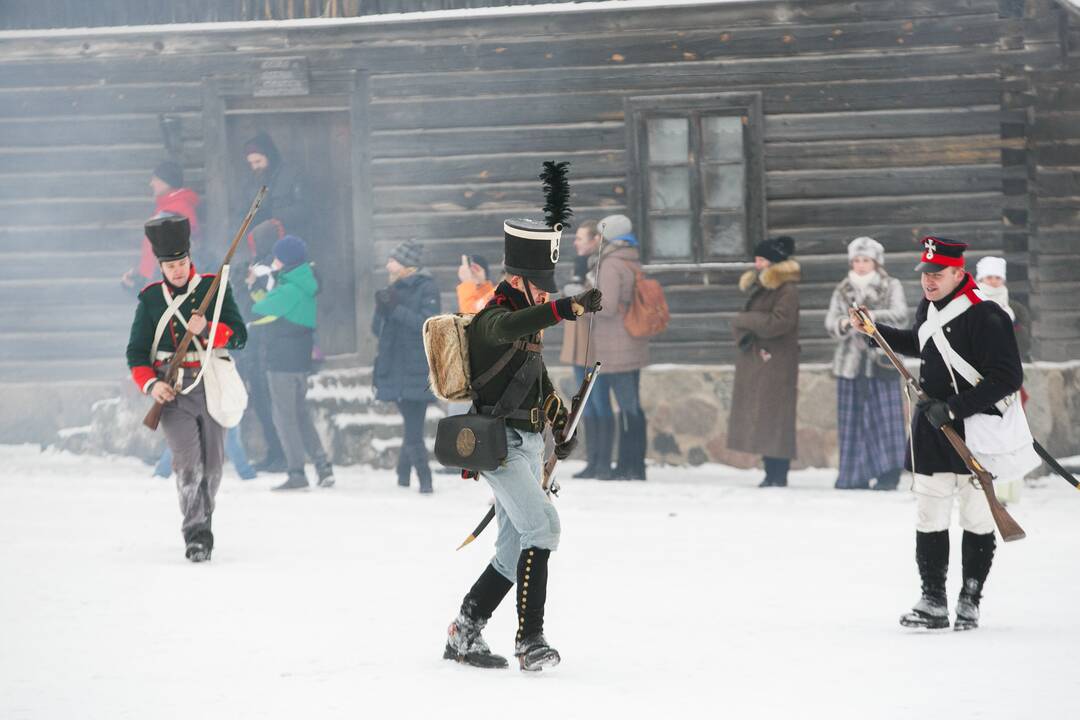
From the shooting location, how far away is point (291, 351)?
1234 cm

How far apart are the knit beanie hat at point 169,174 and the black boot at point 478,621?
8.76 m

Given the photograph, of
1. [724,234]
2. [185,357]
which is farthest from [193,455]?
[724,234]

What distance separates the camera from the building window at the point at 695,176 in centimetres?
1406

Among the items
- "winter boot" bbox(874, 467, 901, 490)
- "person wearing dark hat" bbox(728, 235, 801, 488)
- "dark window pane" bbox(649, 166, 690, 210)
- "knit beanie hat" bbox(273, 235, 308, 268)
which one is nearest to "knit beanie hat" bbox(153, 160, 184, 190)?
"knit beanie hat" bbox(273, 235, 308, 268)

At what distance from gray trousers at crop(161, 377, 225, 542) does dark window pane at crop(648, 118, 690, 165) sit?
6409 millimetres

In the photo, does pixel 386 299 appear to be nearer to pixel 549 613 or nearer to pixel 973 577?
pixel 549 613

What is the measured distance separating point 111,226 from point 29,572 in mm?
7159

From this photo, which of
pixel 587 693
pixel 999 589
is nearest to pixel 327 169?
pixel 999 589

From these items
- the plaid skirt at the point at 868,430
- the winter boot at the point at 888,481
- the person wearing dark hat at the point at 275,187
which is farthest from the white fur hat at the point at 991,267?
the person wearing dark hat at the point at 275,187

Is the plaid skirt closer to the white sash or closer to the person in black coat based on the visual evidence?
the person in black coat

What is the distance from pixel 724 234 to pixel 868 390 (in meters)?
2.67

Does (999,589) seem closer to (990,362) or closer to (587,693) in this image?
(990,362)

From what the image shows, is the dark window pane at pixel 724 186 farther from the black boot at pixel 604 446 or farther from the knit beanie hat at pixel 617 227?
the black boot at pixel 604 446

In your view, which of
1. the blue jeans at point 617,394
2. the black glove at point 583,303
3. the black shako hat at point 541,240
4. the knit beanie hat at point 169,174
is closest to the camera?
the black glove at point 583,303
